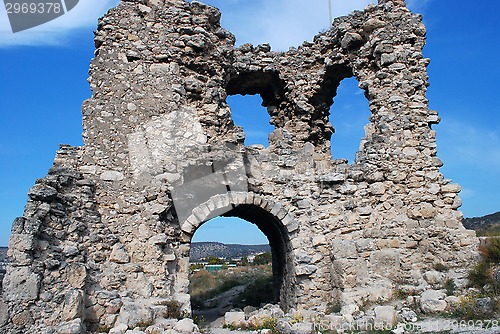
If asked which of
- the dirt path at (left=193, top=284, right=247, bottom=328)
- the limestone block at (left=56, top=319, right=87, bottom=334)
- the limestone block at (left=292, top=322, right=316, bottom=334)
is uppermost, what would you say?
the limestone block at (left=56, top=319, right=87, bottom=334)

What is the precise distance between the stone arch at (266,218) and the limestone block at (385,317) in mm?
2384

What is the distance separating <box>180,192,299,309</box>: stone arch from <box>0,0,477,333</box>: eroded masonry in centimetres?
3

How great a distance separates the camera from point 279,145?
10117 millimetres

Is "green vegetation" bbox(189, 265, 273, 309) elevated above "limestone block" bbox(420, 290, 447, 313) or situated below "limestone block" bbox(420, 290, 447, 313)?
below

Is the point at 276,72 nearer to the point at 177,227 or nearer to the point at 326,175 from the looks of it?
the point at 326,175

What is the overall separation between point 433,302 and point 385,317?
36.7 inches

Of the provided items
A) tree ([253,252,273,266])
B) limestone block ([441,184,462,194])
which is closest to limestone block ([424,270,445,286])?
limestone block ([441,184,462,194])

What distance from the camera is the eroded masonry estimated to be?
746 cm

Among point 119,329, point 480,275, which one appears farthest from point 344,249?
point 119,329

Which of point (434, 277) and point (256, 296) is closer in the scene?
point (434, 277)

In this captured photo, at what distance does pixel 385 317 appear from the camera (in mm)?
6996

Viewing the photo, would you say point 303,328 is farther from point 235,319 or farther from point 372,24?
point 372,24

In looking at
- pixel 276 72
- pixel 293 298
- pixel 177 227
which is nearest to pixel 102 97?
pixel 177 227

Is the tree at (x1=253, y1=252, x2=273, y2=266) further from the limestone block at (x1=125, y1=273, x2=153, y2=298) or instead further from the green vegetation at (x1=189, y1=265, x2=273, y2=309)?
the limestone block at (x1=125, y1=273, x2=153, y2=298)
